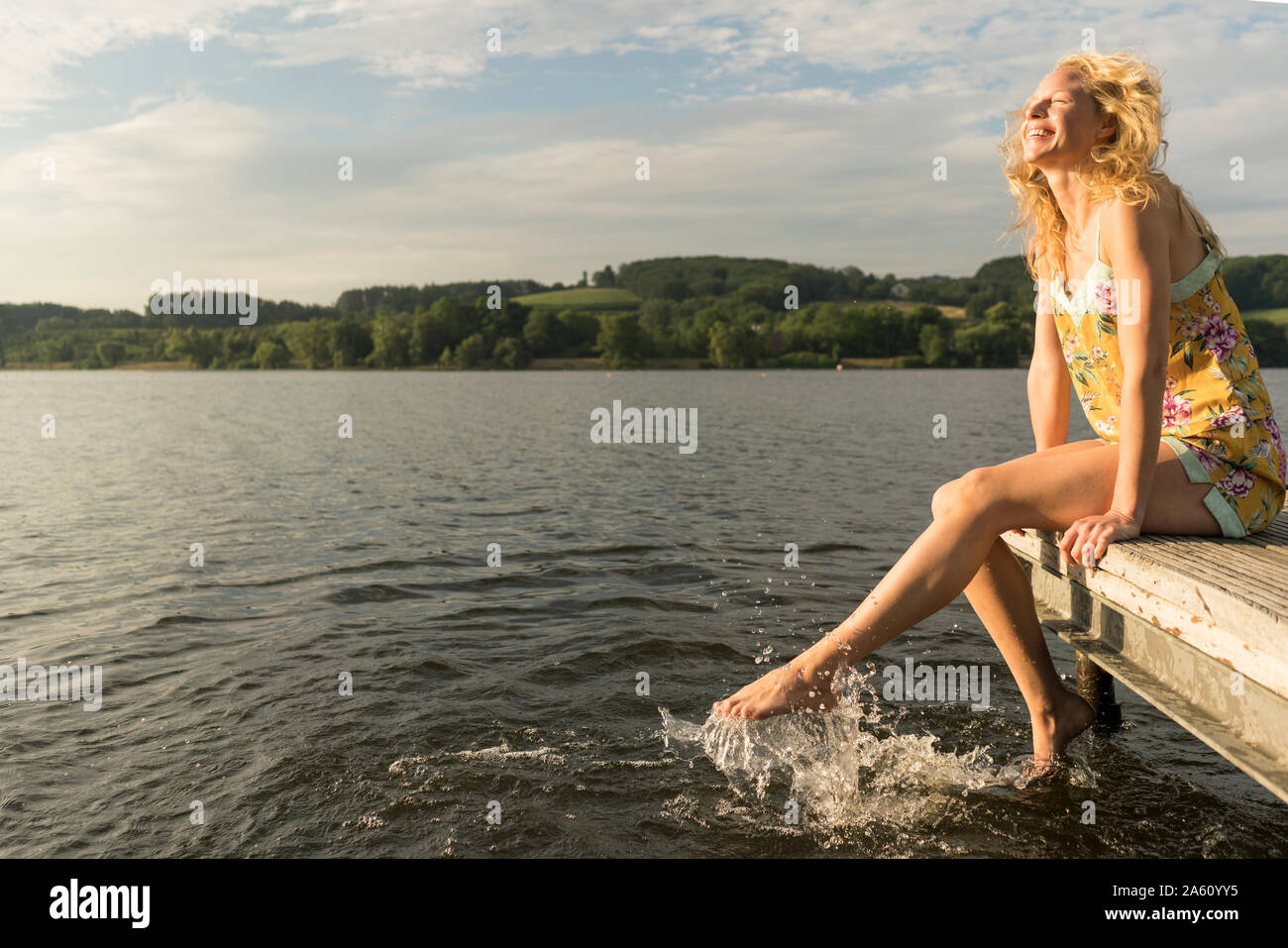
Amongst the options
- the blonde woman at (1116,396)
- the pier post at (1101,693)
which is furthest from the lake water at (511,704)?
the blonde woman at (1116,396)

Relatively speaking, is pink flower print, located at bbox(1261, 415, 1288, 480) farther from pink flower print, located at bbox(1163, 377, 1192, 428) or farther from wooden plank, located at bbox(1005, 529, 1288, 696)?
wooden plank, located at bbox(1005, 529, 1288, 696)

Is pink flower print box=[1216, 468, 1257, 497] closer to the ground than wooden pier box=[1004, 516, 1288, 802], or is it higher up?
Answer: higher up

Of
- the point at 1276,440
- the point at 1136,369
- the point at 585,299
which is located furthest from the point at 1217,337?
the point at 585,299

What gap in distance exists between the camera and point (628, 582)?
938 centimetres

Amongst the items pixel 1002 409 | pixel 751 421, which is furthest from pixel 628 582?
pixel 1002 409

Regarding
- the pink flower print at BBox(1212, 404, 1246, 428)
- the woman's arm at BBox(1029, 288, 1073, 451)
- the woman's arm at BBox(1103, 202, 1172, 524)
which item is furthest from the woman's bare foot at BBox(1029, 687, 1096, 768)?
the pink flower print at BBox(1212, 404, 1246, 428)

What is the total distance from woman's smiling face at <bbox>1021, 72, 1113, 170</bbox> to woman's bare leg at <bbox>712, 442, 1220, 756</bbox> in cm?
122

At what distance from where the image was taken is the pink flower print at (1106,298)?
12.3 feet

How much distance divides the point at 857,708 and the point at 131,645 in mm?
5574

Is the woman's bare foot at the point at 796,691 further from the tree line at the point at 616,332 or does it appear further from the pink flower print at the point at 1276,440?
the tree line at the point at 616,332

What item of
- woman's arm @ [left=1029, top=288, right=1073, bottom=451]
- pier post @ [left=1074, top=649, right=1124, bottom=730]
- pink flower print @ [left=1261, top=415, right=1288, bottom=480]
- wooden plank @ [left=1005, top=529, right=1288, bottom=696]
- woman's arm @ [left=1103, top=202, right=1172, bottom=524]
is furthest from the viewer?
pier post @ [left=1074, top=649, right=1124, bottom=730]

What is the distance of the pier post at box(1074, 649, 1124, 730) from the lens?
5395mm
